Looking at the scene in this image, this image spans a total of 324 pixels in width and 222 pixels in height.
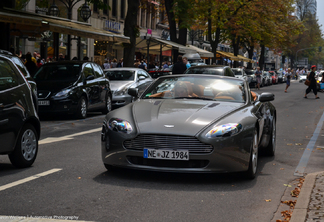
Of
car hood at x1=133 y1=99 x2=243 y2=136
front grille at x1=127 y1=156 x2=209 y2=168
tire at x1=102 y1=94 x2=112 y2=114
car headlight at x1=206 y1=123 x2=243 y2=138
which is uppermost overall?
car hood at x1=133 y1=99 x2=243 y2=136

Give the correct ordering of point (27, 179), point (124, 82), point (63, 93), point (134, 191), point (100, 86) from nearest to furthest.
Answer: point (134, 191), point (27, 179), point (63, 93), point (100, 86), point (124, 82)

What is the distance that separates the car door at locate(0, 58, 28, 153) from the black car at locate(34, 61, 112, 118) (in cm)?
719

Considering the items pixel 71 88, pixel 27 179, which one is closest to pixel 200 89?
pixel 27 179

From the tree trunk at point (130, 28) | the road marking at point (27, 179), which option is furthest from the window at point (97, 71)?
the road marking at point (27, 179)

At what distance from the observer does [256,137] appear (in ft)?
23.4

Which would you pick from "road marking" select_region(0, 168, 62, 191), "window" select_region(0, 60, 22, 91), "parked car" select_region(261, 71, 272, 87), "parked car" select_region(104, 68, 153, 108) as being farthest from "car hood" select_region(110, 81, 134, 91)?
"parked car" select_region(261, 71, 272, 87)

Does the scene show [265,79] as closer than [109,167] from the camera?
No

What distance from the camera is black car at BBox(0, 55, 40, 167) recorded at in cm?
684

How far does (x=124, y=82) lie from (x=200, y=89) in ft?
38.2

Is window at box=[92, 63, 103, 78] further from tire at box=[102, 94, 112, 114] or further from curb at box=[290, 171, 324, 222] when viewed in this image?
curb at box=[290, 171, 324, 222]

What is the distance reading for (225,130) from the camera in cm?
645

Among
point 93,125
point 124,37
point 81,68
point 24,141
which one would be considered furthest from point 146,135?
point 124,37

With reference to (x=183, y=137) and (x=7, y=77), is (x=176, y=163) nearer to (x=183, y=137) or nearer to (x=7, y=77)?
(x=183, y=137)

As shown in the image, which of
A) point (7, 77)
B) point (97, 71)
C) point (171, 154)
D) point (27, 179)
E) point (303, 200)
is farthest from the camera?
point (97, 71)
